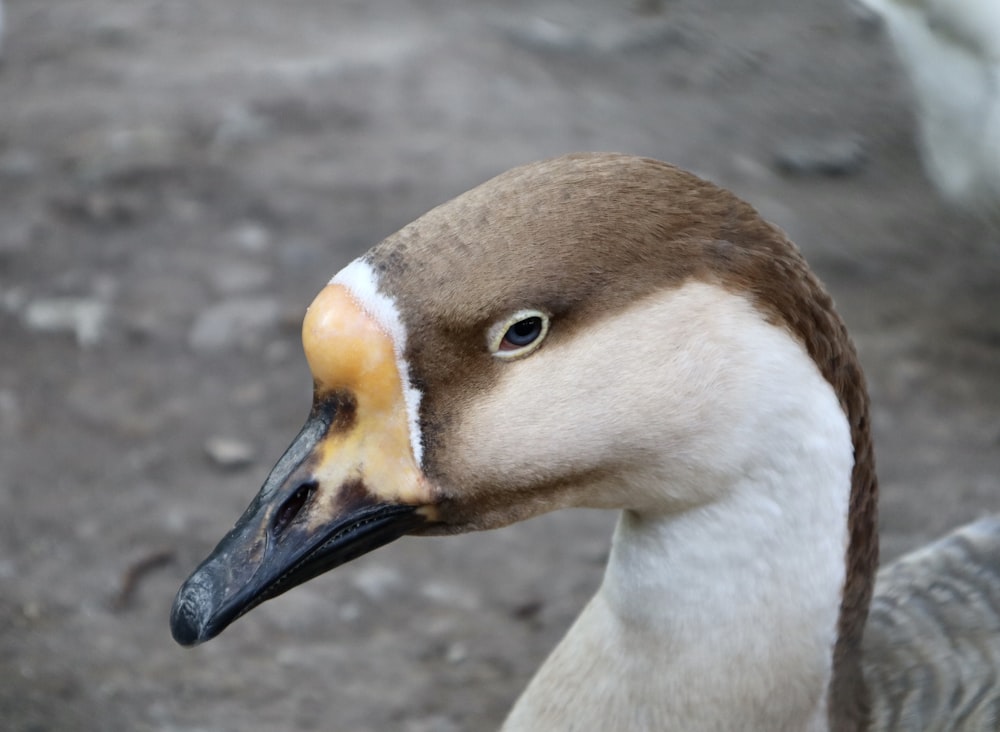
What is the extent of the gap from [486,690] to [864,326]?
2411mm

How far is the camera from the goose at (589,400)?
1978 millimetres

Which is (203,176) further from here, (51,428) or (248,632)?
(248,632)

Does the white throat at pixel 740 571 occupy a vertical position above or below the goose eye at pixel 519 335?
below

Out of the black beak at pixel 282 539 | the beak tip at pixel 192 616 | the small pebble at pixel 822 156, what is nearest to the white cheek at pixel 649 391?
the black beak at pixel 282 539

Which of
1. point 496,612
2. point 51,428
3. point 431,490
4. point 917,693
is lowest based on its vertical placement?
point 51,428

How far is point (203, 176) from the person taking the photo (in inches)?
224

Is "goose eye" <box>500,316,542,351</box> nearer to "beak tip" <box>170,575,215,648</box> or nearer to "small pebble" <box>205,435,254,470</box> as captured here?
"beak tip" <box>170,575,215,648</box>

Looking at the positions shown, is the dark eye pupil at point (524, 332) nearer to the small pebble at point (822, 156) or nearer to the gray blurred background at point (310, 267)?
the gray blurred background at point (310, 267)

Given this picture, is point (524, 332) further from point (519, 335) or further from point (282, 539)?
point (282, 539)

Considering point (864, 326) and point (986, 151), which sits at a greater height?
point (986, 151)

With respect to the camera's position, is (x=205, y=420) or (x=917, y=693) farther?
(x=205, y=420)

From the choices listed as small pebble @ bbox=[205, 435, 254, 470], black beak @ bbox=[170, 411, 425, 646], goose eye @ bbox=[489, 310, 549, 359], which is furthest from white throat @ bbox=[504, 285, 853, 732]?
small pebble @ bbox=[205, 435, 254, 470]

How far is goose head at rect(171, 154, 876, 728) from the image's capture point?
1971 mm

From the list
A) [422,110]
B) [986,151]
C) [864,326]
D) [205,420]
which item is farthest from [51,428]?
[986,151]
